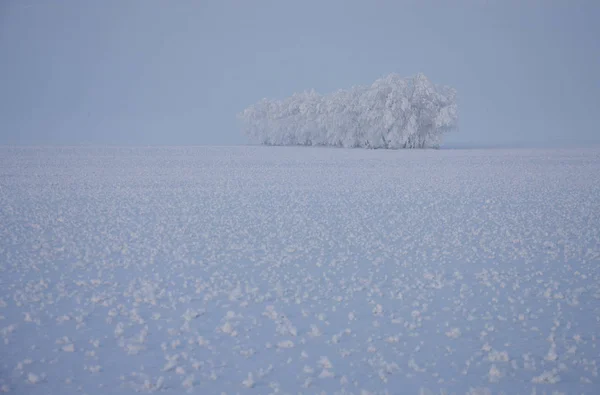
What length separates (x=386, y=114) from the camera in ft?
158

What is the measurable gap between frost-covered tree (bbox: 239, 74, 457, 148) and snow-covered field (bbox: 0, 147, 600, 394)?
116ft

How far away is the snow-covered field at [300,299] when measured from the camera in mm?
4691

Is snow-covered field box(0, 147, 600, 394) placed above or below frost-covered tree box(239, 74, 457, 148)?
below

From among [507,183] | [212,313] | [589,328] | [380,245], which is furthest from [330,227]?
[507,183]

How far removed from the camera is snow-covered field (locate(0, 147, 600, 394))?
4691 millimetres

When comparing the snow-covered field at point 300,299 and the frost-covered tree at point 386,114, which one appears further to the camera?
the frost-covered tree at point 386,114

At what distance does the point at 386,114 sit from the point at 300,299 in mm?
43043

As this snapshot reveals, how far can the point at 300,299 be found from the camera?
6672 mm

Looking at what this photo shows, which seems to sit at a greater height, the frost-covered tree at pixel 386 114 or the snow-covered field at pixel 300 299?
the frost-covered tree at pixel 386 114

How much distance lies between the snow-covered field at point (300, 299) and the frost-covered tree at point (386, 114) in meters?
35.4

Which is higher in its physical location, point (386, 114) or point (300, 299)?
A: point (386, 114)

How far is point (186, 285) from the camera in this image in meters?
7.30

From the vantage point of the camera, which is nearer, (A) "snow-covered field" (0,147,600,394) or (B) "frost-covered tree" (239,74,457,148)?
(A) "snow-covered field" (0,147,600,394)

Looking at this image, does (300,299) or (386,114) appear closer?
(300,299)
